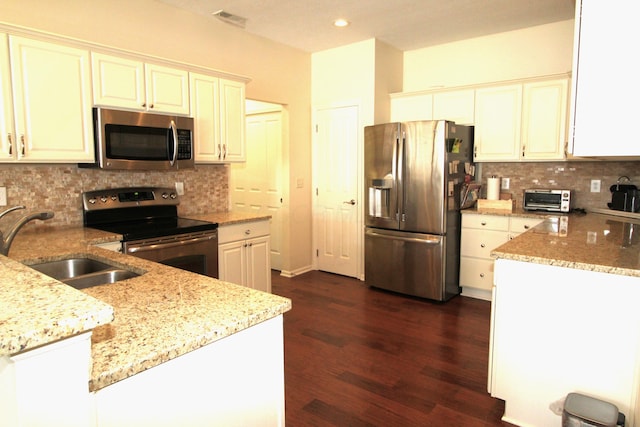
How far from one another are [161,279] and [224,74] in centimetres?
249

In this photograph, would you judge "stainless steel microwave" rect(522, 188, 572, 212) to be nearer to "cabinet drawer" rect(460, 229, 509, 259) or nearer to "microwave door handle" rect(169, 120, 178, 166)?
"cabinet drawer" rect(460, 229, 509, 259)

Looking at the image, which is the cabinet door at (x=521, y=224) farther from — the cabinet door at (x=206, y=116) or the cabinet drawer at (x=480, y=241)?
the cabinet door at (x=206, y=116)

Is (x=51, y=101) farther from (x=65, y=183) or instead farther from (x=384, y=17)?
(x=384, y=17)

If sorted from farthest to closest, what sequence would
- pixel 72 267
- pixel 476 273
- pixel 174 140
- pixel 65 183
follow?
pixel 476 273 < pixel 174 140 < pixel 65 183 < pixel 72 267

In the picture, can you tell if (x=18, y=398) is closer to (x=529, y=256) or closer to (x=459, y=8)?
(x=529, y=256)

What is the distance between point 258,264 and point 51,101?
1.99 m

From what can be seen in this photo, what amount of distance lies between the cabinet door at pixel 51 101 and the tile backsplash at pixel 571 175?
12.5 ft

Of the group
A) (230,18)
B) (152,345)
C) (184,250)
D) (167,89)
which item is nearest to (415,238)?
(184,250)

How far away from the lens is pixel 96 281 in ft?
6.00

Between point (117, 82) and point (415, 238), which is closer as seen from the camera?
point (117, 82)

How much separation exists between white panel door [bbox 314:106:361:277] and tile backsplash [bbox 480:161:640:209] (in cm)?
146

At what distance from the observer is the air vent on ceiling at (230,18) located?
3.73 metres

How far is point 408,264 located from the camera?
13.5 ft

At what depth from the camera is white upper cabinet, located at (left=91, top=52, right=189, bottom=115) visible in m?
2.85
